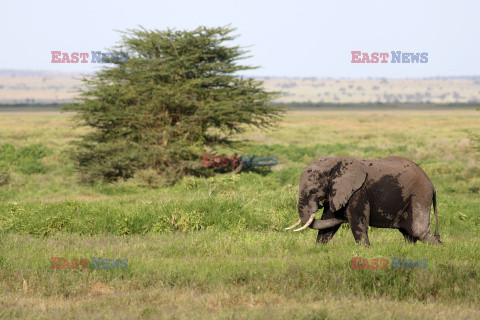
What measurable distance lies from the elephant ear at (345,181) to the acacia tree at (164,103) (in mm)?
11984

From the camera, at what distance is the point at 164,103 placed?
19.9 metres

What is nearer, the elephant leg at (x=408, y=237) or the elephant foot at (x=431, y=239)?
the elephant foot at (x=431, y=239)

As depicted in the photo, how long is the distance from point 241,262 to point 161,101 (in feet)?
43.9

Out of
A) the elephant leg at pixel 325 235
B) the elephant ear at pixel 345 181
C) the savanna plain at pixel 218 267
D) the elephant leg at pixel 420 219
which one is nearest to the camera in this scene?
the savanna plain at pixel 218 267

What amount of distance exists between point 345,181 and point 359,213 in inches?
20.8

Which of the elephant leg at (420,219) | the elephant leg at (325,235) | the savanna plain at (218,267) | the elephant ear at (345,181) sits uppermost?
the elephant ear at (345,181)

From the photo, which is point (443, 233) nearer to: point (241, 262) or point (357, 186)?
point (357, 186)

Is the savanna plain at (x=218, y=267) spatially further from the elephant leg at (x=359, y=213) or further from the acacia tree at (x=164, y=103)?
the acacia tree at (x=164, y=103)

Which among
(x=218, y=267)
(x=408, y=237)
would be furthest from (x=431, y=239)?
(x=218, y=267)

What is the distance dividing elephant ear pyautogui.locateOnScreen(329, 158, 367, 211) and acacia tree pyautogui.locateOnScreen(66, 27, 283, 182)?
472 inches

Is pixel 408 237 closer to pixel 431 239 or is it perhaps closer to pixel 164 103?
pixel 431 239

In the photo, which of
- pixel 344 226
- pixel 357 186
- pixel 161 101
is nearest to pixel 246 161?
pixel 161 101

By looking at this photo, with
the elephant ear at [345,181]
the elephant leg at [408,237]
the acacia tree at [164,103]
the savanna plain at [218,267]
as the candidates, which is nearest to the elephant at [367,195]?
the elephant ear at [345,181]

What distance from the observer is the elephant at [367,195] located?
7551 millimetres
